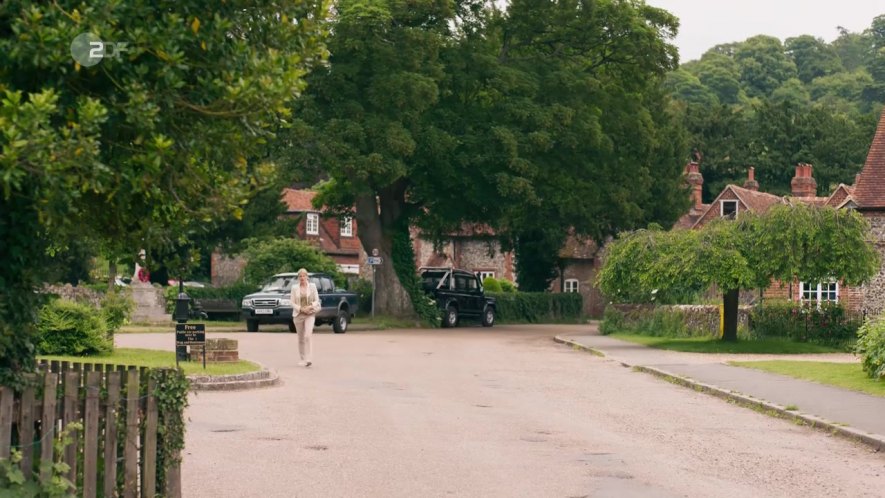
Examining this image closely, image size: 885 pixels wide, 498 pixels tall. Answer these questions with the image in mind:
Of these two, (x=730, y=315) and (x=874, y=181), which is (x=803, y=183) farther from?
(x=730, y=315)

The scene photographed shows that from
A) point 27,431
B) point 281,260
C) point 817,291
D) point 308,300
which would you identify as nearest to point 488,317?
point 281,260

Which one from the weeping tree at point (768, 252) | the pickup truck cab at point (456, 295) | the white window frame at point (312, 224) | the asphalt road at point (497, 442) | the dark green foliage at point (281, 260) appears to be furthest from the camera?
the white window frame at point (312, 224)

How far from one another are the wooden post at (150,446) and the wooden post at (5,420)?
1240mm

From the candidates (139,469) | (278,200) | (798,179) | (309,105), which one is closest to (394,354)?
(309,105)

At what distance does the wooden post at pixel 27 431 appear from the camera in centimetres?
801

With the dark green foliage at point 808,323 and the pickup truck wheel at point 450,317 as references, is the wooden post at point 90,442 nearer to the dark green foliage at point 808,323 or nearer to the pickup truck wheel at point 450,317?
the dark green foliage at point 808,323

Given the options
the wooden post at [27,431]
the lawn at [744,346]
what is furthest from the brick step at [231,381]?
the lawn at [744,346]

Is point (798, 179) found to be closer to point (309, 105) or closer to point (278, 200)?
point (278, 200)

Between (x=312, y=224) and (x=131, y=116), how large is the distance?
78.7 meters

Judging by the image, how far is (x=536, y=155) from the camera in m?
47.2

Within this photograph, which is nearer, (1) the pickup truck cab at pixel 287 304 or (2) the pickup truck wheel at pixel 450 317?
(1) the pickup truck cab at pixel 287 304

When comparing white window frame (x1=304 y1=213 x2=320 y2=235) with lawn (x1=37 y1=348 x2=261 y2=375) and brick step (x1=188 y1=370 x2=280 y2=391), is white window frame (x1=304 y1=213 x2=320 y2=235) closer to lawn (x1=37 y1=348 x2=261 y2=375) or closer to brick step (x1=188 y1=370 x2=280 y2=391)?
lawn (x1=37 y1=348 x2=261 y2=375)

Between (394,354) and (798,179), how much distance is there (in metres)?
52.5

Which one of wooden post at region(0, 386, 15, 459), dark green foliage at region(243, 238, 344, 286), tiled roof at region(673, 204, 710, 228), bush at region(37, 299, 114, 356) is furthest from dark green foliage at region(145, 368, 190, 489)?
tiled roof at region(673, 204, 710, 228)
